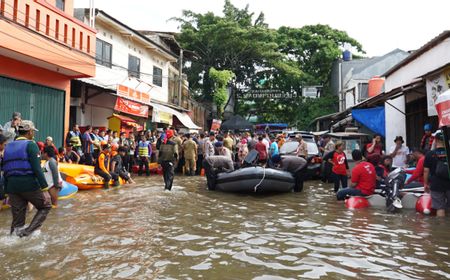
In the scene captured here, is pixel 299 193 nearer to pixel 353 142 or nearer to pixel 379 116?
pixel 353 142

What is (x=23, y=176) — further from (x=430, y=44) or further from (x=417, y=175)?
(x=430, y=44)

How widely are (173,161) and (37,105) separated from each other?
16.5ft

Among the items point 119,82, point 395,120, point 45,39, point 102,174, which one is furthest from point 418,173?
point 119,82

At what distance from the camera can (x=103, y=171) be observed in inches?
436

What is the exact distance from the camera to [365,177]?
337 inches

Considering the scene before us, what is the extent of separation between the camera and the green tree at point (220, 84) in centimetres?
3162

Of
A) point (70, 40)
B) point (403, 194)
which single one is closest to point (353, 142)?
point (403, 194)

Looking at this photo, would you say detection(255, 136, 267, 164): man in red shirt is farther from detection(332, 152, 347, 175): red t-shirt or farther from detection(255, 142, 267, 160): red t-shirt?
detection(332, 152, 347, 175): red t-shirt

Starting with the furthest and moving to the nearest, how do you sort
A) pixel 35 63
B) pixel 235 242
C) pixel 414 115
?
1. pixel 414 115
2. pixel 35 63
3. pixel 235 242

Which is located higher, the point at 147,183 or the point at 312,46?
the point at 312,46

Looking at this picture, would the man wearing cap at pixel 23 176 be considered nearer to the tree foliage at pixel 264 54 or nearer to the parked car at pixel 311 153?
the parked car at pixel 311 153

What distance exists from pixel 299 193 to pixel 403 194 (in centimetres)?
311

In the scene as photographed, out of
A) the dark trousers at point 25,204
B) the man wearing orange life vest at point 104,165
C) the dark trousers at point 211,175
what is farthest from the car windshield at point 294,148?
the dark trousers at point 25,204

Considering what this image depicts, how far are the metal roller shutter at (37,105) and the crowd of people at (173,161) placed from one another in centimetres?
90
